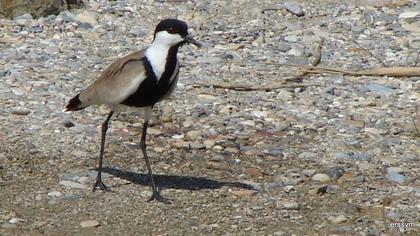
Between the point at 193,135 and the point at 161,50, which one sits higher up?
the point at 161,50

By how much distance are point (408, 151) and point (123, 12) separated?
149 inches

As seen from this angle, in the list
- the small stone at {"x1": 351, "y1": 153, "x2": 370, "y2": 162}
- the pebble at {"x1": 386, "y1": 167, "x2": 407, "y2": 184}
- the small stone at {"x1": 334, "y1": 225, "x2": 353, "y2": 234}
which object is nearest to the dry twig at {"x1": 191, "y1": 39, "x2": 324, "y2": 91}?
the small stone at {"x1": 351, "y1": 153, "x2": 370, "y2": 162}

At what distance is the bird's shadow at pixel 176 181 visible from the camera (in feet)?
23.1

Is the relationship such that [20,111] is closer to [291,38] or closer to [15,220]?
[15,220]

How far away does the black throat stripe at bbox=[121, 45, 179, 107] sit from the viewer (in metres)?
6.63

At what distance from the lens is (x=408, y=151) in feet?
25.2

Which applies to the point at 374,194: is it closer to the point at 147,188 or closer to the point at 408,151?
the point at 408,151

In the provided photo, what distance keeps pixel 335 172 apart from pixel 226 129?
1.08 metres

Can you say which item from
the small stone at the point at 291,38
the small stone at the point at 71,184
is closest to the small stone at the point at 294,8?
the small stone at the point at 291,38

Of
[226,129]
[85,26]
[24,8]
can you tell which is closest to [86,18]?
[85,26]

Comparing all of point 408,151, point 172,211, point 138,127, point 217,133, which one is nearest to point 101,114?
point 138,127

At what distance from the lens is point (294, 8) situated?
417 inches

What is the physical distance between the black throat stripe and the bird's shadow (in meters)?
0.67

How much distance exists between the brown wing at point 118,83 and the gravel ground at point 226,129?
56 cm
